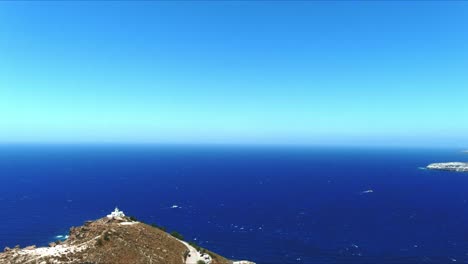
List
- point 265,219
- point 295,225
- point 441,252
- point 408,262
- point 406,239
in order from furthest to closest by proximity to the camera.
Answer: point 265,219, point 295,225, point 406,239, point 441,252, point 408,262

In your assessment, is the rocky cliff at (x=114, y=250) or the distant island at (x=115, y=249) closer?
the rocky cliff at (x=114, y=250)

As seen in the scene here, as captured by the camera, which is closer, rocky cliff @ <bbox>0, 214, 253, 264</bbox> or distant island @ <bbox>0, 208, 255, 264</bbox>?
rocky cliff @ <bbox>0, 214, 253, 264</bbox>

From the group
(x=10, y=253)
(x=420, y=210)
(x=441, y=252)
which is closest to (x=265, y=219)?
(x=441, y=252)

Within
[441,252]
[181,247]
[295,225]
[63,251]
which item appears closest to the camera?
[63,251]

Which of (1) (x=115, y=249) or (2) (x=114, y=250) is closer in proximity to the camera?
(2) (x=114, y=250)

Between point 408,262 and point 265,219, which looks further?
point 265,219

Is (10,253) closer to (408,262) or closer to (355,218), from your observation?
(408,262)

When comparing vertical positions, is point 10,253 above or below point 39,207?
above
